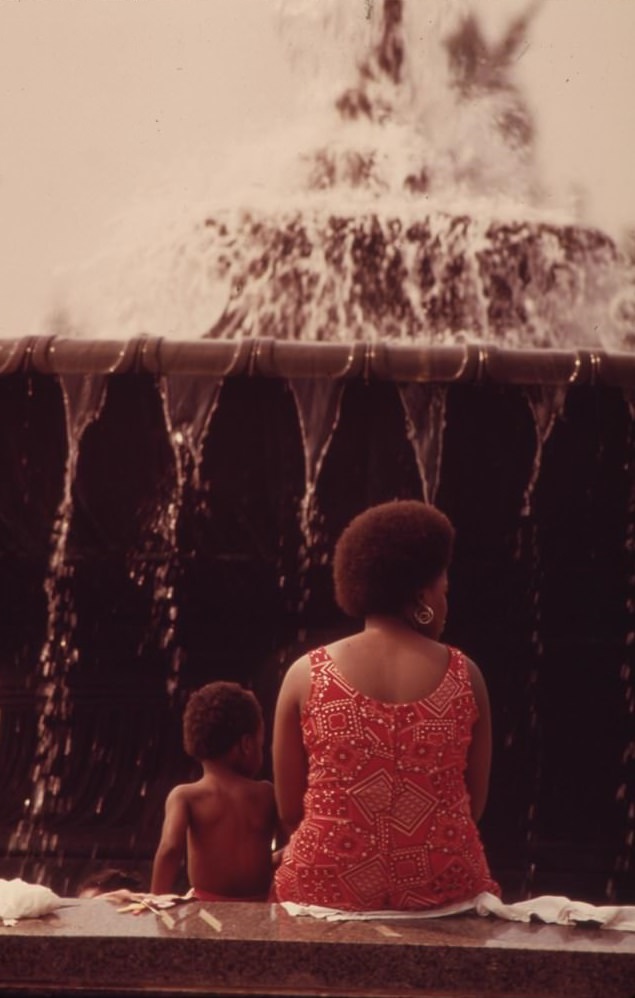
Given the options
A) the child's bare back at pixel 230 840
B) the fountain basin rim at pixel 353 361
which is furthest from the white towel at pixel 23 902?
the fountain basin rim at pixel 353 361

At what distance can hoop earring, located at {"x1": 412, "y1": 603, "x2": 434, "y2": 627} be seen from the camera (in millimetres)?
3139

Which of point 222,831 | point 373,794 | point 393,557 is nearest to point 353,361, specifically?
point 222,831

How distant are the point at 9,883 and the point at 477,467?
395 centimetres

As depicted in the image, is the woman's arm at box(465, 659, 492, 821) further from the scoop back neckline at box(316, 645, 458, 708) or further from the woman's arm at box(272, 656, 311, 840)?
the woman's arm at box(272, 656, 311, 840)

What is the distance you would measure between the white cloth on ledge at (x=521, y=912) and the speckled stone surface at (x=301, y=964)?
0.16 meters

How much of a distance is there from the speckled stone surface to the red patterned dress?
0.26 metres

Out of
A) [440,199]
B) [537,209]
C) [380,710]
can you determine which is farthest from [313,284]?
[380,710]

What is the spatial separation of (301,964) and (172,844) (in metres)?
1.42

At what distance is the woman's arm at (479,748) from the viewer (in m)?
3.13

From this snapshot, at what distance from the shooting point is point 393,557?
10.3 ft

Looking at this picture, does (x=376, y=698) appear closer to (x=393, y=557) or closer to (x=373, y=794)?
(x=373, y=794)

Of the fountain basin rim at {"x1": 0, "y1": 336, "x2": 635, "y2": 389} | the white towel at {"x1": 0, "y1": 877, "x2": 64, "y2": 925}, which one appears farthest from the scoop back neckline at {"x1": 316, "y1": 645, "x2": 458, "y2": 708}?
the fountain basin rim at {"x1": 0, "y1": 336, "x2": 635, "y2": 389}

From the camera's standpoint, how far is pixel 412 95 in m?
16.9

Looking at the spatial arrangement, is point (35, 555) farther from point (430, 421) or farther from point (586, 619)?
point (586, 619)
